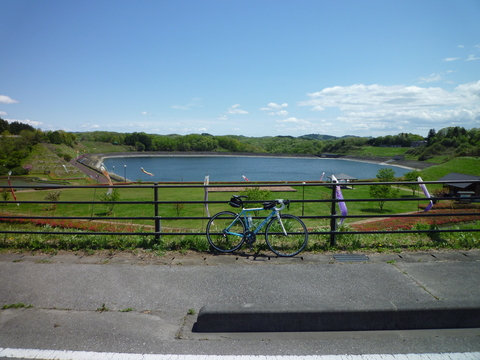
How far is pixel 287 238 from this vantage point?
637 centimetres

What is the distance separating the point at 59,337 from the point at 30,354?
0.29m

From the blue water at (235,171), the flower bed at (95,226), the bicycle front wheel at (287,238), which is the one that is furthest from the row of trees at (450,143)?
the bicycle front wheel at (287,238)

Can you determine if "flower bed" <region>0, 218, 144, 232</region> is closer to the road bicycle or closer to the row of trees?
the road bicycle

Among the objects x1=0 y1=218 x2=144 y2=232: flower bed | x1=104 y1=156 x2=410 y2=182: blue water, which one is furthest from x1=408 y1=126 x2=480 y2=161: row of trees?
x1=0 y1=218 x2=144 y2=232: flower bed

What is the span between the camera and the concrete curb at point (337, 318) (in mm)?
3516

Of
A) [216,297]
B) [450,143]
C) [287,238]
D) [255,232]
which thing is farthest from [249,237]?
[450,143]

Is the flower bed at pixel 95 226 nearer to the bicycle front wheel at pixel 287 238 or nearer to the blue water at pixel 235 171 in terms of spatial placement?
the bicycle front wheel at pixel 287 238

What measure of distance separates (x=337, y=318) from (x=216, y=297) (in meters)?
1.43

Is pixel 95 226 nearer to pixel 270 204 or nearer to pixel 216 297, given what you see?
pixel 270 204

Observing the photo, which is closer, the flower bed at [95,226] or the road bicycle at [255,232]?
the road bicycle at [255,232]

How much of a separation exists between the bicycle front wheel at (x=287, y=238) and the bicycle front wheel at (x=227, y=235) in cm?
52

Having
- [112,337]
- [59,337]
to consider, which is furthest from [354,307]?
[59,337]

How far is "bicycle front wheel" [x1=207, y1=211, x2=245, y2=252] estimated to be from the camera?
18.6 ft

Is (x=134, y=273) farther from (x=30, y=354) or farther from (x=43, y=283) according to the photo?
(x=30, y=354)
